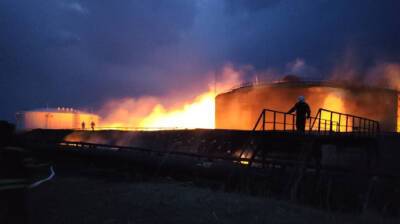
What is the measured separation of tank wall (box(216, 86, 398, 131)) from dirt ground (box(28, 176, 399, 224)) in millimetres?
22655

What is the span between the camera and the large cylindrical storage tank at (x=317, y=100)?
31.7 m

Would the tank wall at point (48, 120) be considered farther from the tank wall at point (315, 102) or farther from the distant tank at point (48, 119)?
the tank wall at point (315, 102)

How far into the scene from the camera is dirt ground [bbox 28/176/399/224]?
7.27 m

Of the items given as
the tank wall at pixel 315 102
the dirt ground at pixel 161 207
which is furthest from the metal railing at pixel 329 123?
the dirt ground at pixel 161 207

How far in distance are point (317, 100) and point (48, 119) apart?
1730 inches

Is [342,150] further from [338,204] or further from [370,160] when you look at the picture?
[338,204]

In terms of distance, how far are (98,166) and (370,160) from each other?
41.7 ft

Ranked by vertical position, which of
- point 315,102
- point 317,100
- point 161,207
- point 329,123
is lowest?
point 161,207

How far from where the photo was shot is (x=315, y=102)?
3147cm

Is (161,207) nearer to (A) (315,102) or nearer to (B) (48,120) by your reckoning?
(A) (315,102)

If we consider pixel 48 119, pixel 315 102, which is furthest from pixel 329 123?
pixel 48 119

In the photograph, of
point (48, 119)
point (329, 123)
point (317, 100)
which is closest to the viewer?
point (329, 123)

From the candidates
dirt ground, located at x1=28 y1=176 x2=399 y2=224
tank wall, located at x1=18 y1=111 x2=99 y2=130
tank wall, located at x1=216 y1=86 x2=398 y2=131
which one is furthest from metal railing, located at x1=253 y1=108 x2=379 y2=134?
tank wall, located at x1=18 y1=111 x2=99 y2=130

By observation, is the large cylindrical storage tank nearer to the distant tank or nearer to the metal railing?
the metal railing
